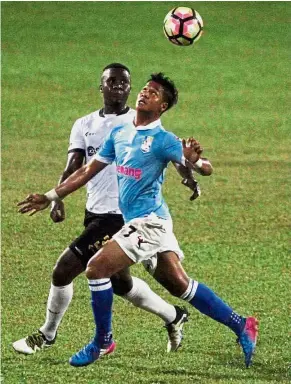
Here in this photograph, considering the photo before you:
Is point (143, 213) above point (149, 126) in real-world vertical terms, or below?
below

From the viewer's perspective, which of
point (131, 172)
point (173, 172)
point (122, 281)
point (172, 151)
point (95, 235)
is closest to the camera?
point (172, 151)

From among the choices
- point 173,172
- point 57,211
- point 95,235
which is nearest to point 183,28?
point 57,211

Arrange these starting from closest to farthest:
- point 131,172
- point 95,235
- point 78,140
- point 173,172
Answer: point 131,172
point 95,235
point 78,140
point 173,172

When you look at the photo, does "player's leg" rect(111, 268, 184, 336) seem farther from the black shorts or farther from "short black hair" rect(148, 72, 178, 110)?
"short black hair" rect(148, 72, 178, 110)

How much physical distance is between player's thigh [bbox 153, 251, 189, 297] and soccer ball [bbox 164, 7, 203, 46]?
4.03 meters

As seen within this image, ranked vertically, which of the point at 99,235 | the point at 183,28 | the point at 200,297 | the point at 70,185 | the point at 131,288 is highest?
the point at 183,28

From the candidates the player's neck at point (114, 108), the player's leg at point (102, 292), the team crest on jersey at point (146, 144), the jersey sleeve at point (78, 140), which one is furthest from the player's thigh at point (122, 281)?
the player's neck at point (114, 108)

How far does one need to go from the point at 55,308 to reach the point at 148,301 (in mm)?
818

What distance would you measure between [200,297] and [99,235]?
1.06 metres

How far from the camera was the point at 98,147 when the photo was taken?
1135cm

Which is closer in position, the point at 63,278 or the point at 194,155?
the point at 194,155

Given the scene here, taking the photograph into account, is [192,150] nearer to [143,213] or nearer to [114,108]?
[143,213]

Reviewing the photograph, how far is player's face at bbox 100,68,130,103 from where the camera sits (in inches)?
441

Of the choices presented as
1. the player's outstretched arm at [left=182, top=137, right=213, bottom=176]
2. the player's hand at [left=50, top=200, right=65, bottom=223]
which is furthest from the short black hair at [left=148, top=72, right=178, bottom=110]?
the player's hand at [left=50, top=200, right=65, bottom=223]
